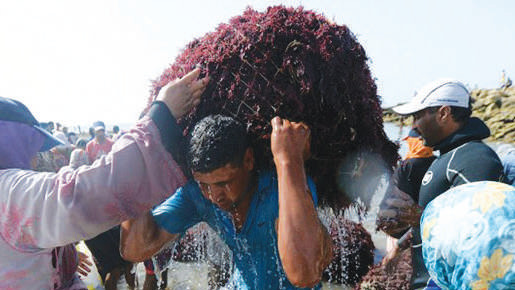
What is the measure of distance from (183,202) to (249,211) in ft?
1.45

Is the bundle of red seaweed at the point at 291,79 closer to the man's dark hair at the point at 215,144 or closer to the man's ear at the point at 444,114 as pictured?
the man's dark hair at the point at 215,144

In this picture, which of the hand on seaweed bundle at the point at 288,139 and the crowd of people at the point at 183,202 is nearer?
the crowd of people at the point at 183,202

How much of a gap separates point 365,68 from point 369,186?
72 cm

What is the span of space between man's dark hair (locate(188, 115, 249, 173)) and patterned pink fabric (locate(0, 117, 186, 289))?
135mm

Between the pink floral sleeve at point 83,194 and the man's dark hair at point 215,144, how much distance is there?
16cm

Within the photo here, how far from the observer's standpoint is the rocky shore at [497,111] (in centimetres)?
2750

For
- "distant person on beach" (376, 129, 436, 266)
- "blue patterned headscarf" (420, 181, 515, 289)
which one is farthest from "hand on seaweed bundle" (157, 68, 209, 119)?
"distant person on beach" (376, 129, 436, 266)

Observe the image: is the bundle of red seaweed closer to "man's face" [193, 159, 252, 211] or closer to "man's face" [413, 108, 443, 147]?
"man's face" [193, 159, 252, 211]

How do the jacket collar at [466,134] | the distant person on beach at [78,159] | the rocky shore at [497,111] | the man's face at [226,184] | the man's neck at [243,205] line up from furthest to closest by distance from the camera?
the rocky shore at [497,111], the distant person on beach at [78,159], the jacket collar at [466,134], the man's neck at [243,205], the man's face at [226,184]

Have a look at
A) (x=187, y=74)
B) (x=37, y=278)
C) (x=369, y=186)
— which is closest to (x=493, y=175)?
(x=369, y=186)

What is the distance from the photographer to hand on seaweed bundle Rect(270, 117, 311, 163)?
180 cm

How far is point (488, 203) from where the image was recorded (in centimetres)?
154

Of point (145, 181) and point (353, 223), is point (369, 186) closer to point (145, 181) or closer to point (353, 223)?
point (145, 181)

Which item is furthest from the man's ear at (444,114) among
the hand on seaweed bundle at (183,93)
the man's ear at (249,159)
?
the hand on seaweed bundle at (183,93)
